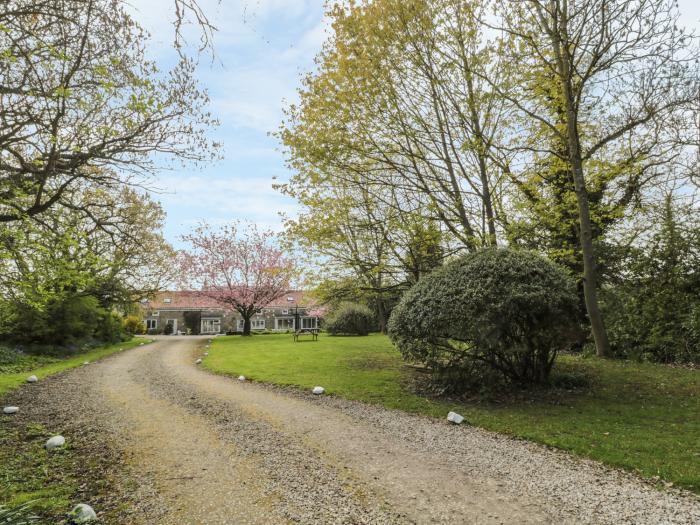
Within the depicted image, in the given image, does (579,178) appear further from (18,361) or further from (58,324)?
(58,324)

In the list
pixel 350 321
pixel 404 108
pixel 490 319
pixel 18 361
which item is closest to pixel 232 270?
pixel 350 321

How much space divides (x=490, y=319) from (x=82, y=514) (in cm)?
598

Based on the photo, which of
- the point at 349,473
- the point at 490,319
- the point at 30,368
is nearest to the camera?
the point at 349,473

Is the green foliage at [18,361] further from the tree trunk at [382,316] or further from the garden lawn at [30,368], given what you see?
the tree trunk at [382,316]

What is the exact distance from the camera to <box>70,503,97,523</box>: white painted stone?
123 inches

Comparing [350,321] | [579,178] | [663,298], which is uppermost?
[579,178]

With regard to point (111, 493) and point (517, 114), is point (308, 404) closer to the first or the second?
point (111, 493)

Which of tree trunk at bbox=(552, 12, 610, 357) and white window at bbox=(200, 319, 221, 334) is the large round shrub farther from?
white window at bbox=(200, 319, 221, 334)

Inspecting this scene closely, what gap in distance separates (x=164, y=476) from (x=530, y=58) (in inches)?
472

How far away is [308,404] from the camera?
7.23m

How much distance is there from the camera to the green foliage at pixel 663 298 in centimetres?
1018

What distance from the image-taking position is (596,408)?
20.9ft

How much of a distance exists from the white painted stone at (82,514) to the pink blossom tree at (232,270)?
24731 millimetres

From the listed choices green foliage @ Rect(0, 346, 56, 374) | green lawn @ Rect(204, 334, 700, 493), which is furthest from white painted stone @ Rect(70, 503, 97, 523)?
green foliage @ Rect(0, 346, 56, 374)
